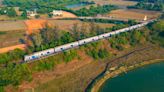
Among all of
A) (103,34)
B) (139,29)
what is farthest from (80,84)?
(139,29)

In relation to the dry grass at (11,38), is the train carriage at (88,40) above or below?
above

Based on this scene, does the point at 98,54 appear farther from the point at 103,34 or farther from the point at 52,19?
the point at 52,19

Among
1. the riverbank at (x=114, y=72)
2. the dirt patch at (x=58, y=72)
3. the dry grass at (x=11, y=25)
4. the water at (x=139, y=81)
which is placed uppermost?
the dry grass at (x=11, y=25)

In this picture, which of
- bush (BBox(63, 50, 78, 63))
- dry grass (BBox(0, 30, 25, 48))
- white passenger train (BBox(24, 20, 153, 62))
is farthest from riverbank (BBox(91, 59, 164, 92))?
dry grass (BBox(0, 30, 25, 48))

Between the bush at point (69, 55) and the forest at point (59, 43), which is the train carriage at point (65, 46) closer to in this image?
the forest at point (59, 43)

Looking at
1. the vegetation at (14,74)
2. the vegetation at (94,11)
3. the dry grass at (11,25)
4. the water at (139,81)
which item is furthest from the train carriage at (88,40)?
the vegetation at (94,11)

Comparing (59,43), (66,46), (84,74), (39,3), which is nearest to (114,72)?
(84,74)

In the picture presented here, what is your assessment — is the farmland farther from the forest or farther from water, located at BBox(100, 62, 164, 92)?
water, located at BBox(100, 62, 164, 92)
